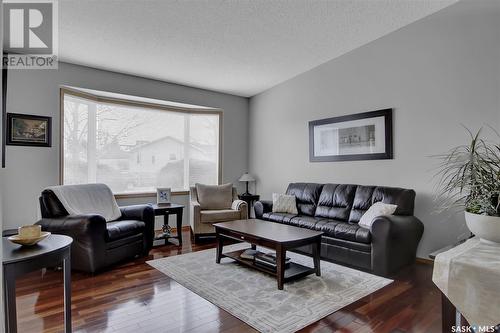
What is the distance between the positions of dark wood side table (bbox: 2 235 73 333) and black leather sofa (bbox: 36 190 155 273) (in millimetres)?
1335

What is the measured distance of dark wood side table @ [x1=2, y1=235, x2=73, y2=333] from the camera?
137 cm

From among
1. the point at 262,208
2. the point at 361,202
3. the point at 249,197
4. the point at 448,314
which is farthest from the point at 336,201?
the point at 448,314

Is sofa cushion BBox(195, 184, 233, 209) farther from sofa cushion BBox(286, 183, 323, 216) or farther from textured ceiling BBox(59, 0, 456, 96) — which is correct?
textured ceiling BBox(59, 0, 456, 96)

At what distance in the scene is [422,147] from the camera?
3635 mm

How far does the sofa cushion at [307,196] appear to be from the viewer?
4.47 m

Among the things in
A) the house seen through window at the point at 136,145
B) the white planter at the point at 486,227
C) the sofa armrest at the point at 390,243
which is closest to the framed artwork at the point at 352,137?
the sofa armrest at the point at 390,243

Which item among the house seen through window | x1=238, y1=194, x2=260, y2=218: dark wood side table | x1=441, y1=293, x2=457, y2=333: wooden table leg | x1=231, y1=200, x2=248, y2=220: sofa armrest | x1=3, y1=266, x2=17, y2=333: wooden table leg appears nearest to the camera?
x1=441, y1=293, x2=457, y2=333: wooden table leg

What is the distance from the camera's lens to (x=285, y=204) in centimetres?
452

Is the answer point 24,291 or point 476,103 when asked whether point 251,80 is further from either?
point 24,291

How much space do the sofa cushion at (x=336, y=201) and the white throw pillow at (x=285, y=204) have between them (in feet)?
1.27

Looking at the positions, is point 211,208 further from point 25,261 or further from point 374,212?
point 25,261

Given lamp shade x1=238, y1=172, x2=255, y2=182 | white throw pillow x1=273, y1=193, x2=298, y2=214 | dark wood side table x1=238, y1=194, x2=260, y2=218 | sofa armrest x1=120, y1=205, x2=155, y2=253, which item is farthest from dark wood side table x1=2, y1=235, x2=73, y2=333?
lamp shade x1=238, y1=172, x2=255, y2=182

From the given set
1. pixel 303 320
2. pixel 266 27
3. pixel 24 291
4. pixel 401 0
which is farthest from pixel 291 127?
pixel 24 291

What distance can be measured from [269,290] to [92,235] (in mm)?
1894
